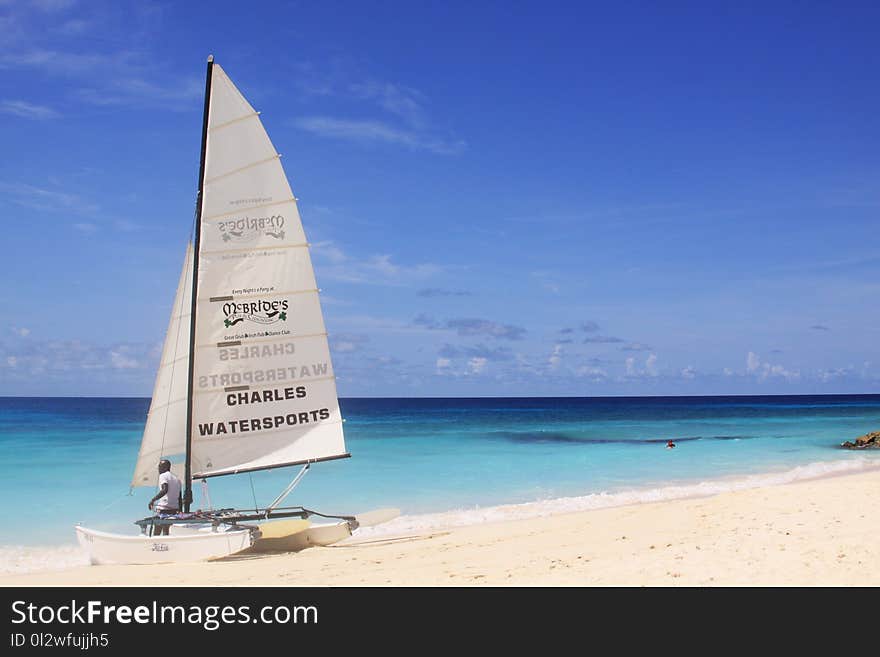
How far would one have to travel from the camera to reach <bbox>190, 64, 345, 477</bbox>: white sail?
12203 mm

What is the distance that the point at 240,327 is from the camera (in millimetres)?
12328

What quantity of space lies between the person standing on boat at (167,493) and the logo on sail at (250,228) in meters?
4.00

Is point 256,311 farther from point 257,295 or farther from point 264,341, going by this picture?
point 264,341

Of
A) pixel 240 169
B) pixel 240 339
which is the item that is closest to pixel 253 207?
pixel 240 169

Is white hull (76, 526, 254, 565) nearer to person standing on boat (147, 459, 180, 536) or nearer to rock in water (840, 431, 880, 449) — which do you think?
person standing on boat (147, 459, 180, 536)

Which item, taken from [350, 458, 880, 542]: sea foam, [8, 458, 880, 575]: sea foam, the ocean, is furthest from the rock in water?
[350, 458, 880, 542]: sea foam

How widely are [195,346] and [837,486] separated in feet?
40.9

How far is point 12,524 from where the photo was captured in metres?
17.0

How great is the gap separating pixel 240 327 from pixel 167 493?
3019 millimetres

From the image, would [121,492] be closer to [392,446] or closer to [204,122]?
[204,122]

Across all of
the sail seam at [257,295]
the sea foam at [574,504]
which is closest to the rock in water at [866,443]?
the sea foam at [574,504]

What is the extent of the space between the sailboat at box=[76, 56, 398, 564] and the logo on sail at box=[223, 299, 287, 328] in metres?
0.02
